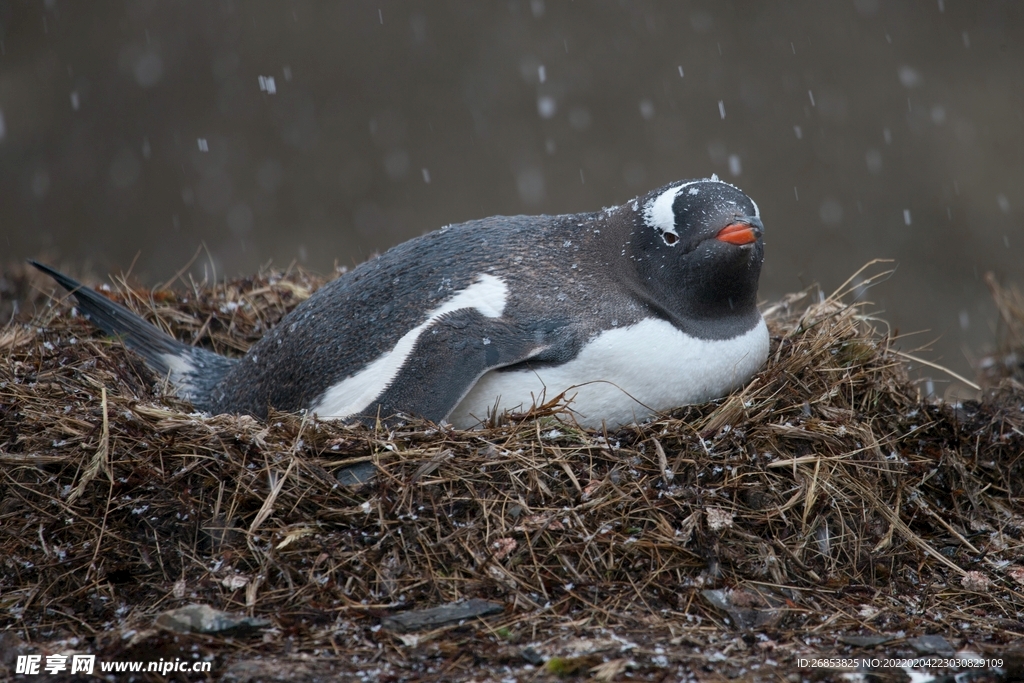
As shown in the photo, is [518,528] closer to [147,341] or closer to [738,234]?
[738,234]

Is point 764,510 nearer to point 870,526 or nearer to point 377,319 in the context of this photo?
point 870,526

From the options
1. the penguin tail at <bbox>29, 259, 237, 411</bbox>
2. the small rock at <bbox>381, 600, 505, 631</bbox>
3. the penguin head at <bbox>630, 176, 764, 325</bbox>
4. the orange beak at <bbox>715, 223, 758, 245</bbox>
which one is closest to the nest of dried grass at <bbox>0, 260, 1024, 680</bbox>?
the small rock at <bbox>381, 600, 505, 631</bbox>

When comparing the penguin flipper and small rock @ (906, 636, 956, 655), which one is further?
the penguin flipper

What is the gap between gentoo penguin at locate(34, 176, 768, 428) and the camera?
2.99 meters

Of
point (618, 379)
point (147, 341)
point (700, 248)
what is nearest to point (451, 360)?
point (618, 379)

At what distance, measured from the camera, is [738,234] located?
297cm

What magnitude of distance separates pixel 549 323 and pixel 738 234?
662 mm

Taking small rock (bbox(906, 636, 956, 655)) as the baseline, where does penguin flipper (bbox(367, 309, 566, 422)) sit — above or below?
above

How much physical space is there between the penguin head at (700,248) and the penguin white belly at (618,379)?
0.46ft

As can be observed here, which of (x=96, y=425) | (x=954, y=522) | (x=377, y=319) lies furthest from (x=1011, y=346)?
(x=96, y=425)

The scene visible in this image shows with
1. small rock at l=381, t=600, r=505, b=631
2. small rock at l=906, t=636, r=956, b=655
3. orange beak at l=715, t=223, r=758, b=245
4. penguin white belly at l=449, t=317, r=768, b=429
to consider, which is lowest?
small rock at l=906, t=636, r=956, b=655

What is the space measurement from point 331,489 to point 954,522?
186 cm

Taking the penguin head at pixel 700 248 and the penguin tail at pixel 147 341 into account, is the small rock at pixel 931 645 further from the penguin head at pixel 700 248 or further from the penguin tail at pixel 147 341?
the penguin tail at pixel 147 341

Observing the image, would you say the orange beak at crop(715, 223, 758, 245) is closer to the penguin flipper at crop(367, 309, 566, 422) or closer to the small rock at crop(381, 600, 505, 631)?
the penguin flipper at crop(367, 309, 566, 422)
